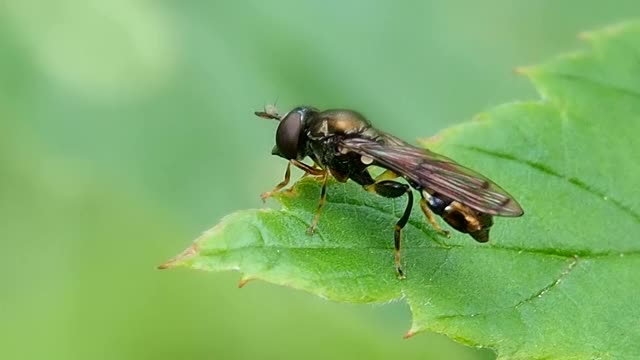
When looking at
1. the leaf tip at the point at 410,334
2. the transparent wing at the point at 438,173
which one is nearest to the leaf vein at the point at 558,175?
the transparent wing at the point at 438,173

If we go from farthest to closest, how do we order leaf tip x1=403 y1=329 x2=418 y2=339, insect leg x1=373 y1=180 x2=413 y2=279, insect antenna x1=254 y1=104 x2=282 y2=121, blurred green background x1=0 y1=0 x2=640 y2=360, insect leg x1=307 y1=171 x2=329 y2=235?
blurred green background x1=0 y1=0 x2=640 y2=360 → insect antenna x1=254 y1=104 x2=282 y2=121 → insect leg x1=373 y1=180 x2=413 y2=279 → insect leg x1=307 y1=171 x2=329 y2=235 → leaf tip x1=403 y1=329 x2=418 y2=339

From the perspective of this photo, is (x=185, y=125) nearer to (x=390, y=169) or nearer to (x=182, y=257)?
(x=390, y=169)

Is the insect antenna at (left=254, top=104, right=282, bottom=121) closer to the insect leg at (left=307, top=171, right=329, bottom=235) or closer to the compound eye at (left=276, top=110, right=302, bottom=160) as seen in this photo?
the compound eye at (left=276, top=110, right=302, bottom=160)

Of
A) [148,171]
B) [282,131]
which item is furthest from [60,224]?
[282,131]

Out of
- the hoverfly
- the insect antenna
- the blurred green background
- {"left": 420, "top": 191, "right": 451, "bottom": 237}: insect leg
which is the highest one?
the insect antenna

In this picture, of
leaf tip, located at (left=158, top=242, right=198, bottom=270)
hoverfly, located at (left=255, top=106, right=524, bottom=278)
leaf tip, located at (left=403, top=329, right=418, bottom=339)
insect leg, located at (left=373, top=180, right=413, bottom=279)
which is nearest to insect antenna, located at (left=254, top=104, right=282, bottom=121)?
hoverfly, located at (left=255, top=106, right=524, bottom=278)

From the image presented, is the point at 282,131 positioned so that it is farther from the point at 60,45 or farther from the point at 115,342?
the point at 60,45

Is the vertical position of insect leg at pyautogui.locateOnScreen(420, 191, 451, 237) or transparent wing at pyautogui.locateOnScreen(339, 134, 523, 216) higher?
transparent wing at pyautogui.locateOnScreen(339, 134, 523, 216)
